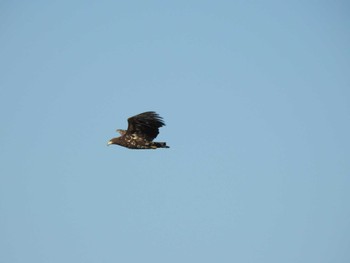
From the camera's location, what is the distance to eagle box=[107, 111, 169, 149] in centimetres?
6028

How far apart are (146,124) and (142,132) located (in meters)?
0.69

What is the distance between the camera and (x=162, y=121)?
60.3 m

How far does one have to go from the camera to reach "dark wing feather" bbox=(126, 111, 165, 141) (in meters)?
60.2

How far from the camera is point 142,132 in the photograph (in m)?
61.2

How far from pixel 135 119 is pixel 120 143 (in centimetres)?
242

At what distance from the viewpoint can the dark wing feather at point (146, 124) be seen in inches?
2370

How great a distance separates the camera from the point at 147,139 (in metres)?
61.4

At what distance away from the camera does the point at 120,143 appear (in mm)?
62500

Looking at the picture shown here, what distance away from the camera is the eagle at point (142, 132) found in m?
60.3

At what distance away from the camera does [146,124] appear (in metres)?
60.7

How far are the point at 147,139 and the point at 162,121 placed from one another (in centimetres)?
160

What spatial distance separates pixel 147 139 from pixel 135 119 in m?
1.40
